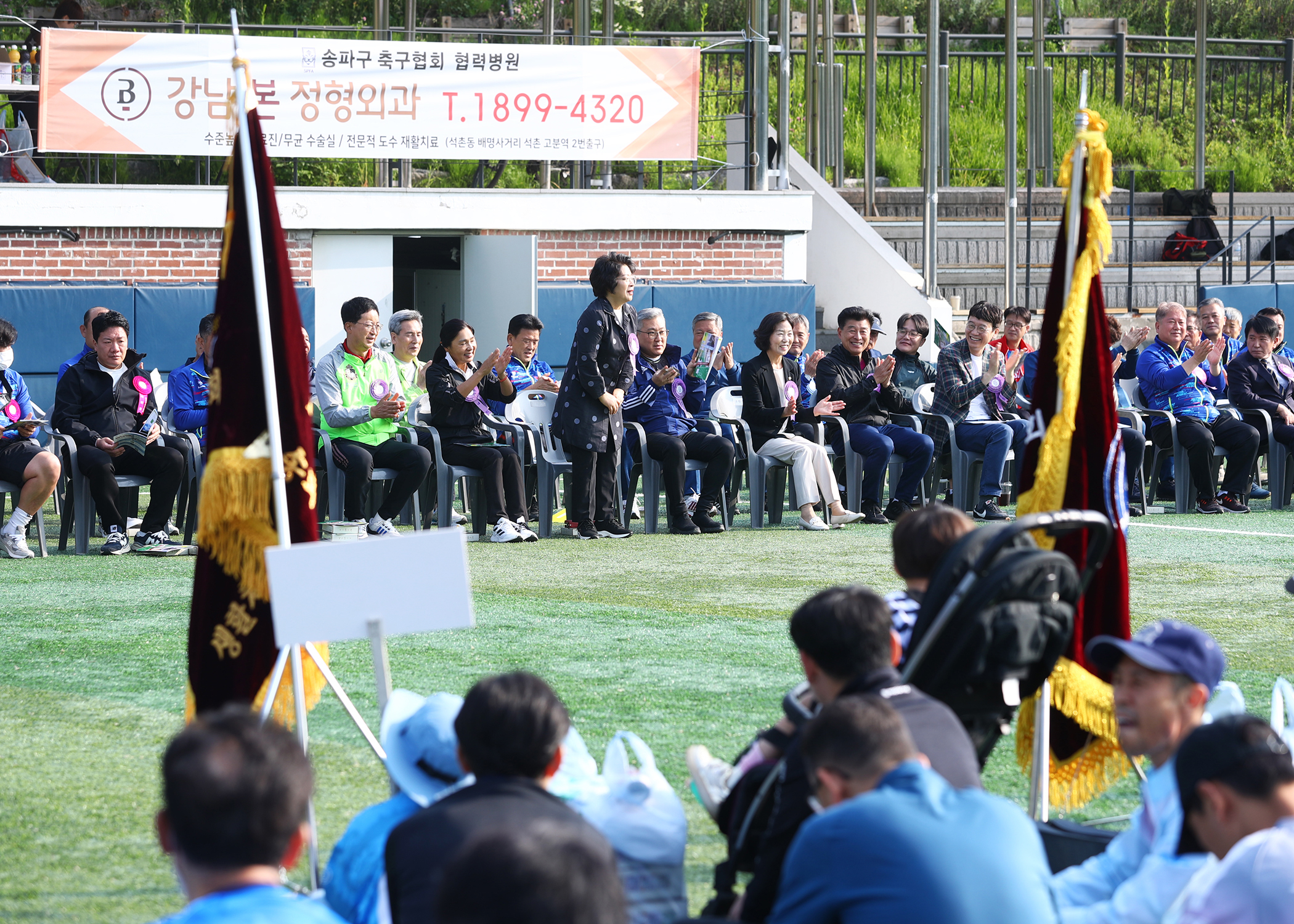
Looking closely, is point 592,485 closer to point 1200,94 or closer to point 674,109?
point 674,109

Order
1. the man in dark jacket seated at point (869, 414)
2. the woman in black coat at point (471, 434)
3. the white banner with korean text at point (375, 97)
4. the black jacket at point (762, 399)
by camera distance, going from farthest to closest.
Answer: the white banner with korean text at point (375, 97) < the man in dark jacket seated at point (869, 414) < the black jacket at point (762, 399) < the woman in black coat at point (471, 434)

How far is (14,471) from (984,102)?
1946cm

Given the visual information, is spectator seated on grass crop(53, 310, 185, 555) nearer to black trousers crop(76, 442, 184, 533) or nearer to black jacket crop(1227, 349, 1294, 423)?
black trousers crop(76, 442, 184, 533)

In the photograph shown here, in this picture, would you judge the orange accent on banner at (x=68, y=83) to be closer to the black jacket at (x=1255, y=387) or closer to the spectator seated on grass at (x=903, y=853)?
the black jacket at (x=1255, y=387)

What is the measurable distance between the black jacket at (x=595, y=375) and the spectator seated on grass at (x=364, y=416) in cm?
95

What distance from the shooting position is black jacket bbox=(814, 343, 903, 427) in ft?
37.2

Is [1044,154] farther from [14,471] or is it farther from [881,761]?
[881,761]

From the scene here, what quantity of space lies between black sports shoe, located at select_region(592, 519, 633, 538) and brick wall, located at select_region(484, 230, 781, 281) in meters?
5.07

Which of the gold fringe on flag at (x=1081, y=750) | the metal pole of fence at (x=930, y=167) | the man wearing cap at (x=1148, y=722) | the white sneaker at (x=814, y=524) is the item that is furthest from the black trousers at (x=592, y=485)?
the man wearing cap at (x=1148, y=722)

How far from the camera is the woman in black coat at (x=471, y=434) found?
10188mm

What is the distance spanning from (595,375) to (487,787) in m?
→ 7.48

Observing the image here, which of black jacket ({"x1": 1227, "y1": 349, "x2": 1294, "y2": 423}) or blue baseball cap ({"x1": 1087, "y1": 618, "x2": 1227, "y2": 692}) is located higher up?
black jacket ({"x1": 1227, "y1": 349, "x2": 1294, "y2": 423})

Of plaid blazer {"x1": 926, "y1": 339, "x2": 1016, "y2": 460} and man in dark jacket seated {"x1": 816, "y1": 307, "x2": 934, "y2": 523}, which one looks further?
plaid blazer {"x1": 926, "y1": 339, "x2": 1016, "y2": 460}

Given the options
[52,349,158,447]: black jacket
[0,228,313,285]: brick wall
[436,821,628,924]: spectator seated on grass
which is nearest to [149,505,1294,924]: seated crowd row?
[436,821,628,924]: spectator seated on grass
